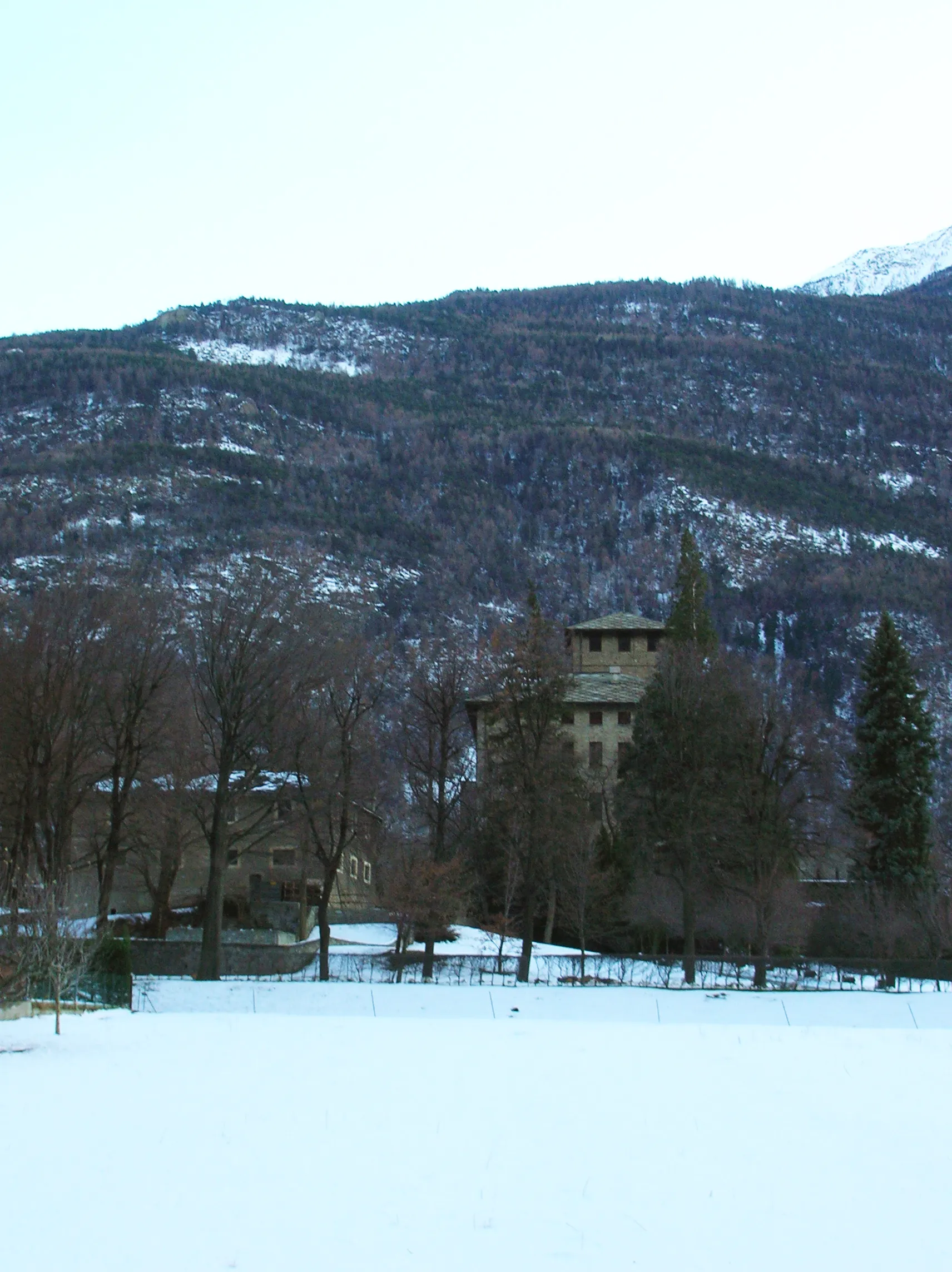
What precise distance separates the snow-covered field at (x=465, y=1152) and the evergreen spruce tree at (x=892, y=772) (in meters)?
26.9

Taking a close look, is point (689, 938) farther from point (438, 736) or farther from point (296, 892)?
point (296, 892)

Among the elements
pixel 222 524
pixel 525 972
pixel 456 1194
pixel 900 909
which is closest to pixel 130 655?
pixel 525 972

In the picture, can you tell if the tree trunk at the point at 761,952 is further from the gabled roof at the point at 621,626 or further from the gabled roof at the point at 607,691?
the gabled roof at the point at 621,626

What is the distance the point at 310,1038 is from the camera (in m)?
21.9

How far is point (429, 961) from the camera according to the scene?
41.8 m

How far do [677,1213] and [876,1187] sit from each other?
206 cm

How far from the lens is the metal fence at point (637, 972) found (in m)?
40.3

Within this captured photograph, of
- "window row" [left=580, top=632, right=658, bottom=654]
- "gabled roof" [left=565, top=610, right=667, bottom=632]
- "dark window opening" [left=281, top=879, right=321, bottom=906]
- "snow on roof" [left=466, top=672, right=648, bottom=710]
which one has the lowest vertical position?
"dark window opening" [left=281, top=879, right=321, bottom=906]

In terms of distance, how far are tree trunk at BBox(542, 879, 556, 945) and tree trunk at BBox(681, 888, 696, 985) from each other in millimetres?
10014

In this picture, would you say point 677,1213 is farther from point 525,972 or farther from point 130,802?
point 130,802

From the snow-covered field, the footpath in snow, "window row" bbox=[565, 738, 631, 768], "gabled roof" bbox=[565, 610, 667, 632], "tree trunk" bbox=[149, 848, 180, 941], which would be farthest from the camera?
"gabled roof" bbox=[565, 610, 667, 632]

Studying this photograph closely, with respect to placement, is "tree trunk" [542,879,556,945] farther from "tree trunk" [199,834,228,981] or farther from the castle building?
"tree trunk" [199,834,228,981]

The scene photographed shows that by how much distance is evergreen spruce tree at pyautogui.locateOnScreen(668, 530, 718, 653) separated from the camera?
73.3 m

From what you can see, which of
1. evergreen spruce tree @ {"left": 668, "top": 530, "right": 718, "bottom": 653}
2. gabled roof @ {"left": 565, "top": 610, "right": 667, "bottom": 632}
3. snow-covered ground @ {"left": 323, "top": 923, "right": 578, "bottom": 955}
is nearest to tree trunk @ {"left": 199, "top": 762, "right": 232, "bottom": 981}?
snow-covered ground @ {"left": 323, "top": 923, "right": 578, "bottom": 955}
